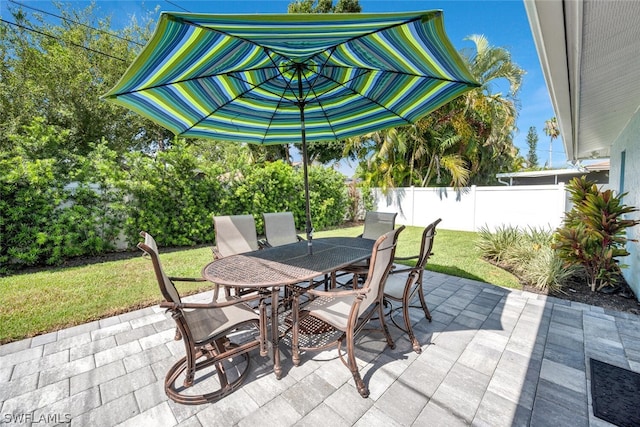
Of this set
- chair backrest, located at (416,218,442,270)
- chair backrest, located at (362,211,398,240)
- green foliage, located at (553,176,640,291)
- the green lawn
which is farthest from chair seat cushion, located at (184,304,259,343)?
green foliage, located at (553,176,640,291)

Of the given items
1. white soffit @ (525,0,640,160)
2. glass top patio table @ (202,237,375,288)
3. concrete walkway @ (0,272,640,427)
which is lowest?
concrete walkway @ (0,272,640,427)

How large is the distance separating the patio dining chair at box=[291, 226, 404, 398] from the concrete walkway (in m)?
Result: 0.20

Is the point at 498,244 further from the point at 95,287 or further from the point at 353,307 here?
the point at 95,287

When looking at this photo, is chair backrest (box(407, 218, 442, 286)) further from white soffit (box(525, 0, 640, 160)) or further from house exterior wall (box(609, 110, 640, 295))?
house exterior wall (box(609, 110, 640, 295))

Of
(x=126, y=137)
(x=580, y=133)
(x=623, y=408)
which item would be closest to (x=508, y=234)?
(x=580, y=133)

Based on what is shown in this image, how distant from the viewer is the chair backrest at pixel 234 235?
3922mm

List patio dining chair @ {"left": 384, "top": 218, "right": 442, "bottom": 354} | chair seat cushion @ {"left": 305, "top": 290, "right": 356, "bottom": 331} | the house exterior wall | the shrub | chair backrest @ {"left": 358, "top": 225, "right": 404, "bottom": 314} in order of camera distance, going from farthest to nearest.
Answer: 1. the shrub
2. the house exterior wall
3. patio dining chair @ {"left": 384, "top": 218, "right": 442, "bottom": 354}
4. chair seat cushion @ {"left": 305, "top": 290, "right": 356, "bottom": 331}
5. chair backrest @ {"left": 358, "top": 225, "right": 404, "bottom": 314}

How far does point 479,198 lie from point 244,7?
10596 mm

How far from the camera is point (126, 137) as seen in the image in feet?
48.1

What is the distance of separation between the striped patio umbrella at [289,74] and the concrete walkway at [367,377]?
1.68m

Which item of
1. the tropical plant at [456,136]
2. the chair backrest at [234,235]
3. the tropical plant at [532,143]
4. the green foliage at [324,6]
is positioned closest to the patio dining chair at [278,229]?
the chair backrest at [234,235]

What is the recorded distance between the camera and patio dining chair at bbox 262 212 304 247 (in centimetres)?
475

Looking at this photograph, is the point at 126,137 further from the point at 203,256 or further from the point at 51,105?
the point at 203,256

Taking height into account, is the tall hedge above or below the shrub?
above
